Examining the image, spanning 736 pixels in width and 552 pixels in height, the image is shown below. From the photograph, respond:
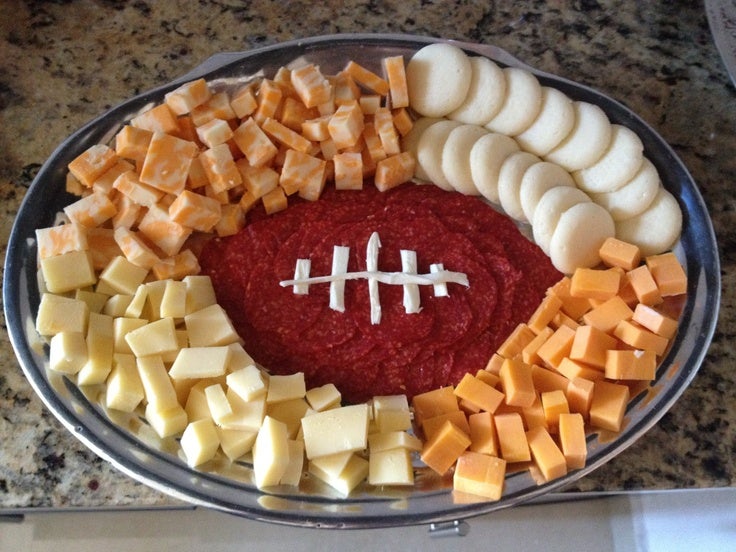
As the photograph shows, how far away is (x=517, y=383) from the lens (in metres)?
1.45

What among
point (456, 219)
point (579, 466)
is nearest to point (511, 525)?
point (579, 466)

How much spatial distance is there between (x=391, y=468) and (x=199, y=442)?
1.28 ft

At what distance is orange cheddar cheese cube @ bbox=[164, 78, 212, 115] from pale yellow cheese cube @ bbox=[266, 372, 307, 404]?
0.75 metres

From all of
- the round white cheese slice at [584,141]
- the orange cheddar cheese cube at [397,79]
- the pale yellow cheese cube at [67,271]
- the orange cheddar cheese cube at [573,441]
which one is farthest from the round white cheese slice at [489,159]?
the pale yellow cheese cube at [67,271]

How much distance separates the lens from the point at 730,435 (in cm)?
159

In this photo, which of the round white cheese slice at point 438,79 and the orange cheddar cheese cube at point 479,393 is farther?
the round white cheese slice at point 438,79

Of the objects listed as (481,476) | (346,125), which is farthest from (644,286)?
(346,125)

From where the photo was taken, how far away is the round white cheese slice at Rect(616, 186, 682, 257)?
1703 millimetres

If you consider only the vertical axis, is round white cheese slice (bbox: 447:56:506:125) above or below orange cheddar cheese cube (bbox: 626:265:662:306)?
above

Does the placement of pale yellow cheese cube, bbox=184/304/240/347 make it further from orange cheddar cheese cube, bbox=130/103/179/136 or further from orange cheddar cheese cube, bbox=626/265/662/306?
orange cheddar cheese cube, bbox=626/265/662/306

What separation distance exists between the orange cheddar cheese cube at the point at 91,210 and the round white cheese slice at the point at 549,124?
1.09m

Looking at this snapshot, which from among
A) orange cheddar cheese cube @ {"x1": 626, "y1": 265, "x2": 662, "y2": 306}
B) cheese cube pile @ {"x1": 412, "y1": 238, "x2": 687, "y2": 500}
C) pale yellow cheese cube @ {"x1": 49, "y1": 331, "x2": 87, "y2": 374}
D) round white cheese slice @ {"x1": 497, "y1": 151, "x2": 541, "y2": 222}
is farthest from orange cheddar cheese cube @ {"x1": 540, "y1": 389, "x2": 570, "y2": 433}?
pale yellow cheese cube @ {"x1": 49, "y1": 331, "x2": 87, "y2": 374}

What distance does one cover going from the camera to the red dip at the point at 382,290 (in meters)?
1.64

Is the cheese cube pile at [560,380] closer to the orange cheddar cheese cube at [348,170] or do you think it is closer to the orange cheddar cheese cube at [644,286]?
the orange cheddar cheese cube at [644,286]
